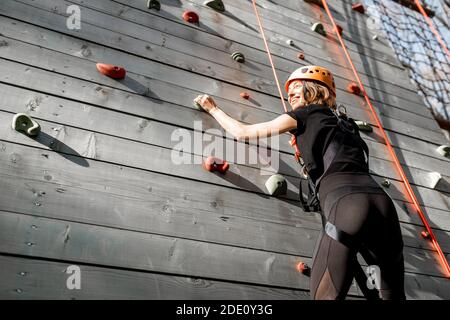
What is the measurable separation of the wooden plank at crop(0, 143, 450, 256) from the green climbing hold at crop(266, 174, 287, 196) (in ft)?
0.18

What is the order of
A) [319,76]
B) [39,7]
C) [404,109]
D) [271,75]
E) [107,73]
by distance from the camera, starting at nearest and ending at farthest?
[319,76] → [107,73] → [39,7] → [271,75] → [404,109]

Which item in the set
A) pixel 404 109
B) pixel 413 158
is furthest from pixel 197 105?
pixel 404 109

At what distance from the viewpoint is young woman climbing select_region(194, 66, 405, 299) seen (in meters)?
1.35

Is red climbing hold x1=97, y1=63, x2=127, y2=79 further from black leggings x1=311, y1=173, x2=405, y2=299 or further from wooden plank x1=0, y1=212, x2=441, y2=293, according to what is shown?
black leggings x1=311, y1=173, x2=405, y2=299

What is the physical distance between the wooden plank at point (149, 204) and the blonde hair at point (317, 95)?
563 mm

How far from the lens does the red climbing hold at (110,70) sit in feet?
7.07

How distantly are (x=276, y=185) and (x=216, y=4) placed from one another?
1705 mm

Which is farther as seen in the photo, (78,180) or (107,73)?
(107,73)

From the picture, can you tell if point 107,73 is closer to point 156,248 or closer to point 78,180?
point 78,180

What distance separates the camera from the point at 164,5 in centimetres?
289

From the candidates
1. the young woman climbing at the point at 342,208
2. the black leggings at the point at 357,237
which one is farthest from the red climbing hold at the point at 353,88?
the black leggings at the point at 357,237

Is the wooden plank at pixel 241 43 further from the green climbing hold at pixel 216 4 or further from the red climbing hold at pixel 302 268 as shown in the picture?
the red climbing hold at pixel 302 268

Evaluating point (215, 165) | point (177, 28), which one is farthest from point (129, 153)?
point (177, 28)

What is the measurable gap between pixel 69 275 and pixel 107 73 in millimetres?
1159
